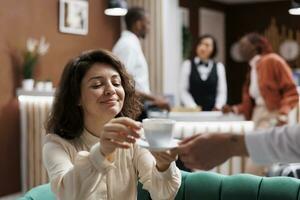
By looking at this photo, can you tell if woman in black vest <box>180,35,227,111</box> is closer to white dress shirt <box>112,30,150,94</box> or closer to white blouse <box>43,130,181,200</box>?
white dress shirt <box>112,30,150,94</box>

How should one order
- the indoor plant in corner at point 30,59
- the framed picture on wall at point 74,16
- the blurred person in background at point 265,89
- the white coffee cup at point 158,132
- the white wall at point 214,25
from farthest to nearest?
1. the white wall at point 214,25
2. the framed picture on wall at point 74,16
3. the indoor plant in corner at point 30,59
4. the blurred person in background at point 265,89
5. the white coffee cup at point 158,132

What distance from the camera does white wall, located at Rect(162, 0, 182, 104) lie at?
23.1ft

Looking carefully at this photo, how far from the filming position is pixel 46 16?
5.01 m

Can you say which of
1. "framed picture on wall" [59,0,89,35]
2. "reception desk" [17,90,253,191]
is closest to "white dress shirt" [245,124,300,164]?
"reception desk" [17,90,253,191]

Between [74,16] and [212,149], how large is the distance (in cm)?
451

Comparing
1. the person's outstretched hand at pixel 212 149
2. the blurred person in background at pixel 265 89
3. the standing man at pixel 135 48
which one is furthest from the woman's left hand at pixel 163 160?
the standing man at pixel 135 48

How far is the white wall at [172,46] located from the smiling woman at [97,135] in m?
5.15

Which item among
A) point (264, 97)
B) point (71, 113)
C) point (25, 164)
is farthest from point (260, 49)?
point (71, 113)

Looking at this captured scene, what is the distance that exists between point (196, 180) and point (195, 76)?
3392 mm

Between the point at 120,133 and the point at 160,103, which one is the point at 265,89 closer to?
the point at 160,103

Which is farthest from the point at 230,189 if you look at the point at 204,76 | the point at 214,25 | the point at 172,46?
the point at 214,25

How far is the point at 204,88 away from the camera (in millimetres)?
5258

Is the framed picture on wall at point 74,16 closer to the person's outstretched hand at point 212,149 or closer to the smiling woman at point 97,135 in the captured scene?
the smiling woman at point 97,135

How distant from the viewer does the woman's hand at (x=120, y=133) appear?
1.39 meters
